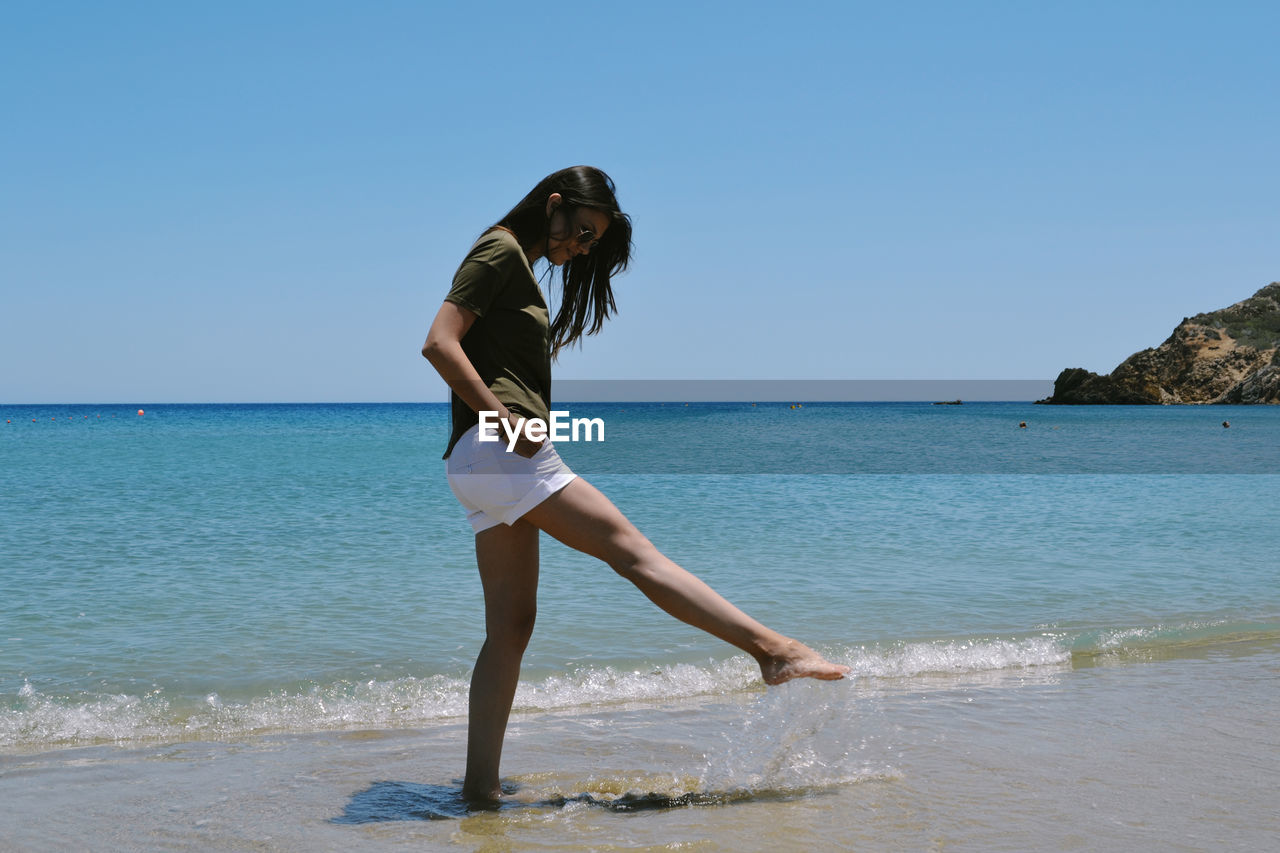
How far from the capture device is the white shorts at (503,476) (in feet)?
8.99

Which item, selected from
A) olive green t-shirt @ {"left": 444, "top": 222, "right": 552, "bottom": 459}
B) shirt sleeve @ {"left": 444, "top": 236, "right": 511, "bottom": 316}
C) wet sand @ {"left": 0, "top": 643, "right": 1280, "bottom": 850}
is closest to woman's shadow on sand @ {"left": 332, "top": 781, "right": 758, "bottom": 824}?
wet sand @ {"left": 0, "top": 643, "right": 1280, "bottom": 850}

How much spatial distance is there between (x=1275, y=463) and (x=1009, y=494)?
13620 mm

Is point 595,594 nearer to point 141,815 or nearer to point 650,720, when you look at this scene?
point 650,720

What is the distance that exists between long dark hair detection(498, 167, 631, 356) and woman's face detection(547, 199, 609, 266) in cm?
1

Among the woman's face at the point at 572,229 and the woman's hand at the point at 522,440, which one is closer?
the woman's hand at the point at 522,440

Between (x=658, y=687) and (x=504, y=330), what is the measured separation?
2.94 meters

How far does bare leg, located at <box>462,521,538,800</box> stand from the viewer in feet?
9.64

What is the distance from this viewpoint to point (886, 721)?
413 cm

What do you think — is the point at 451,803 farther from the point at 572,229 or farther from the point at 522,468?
the point at 572,229

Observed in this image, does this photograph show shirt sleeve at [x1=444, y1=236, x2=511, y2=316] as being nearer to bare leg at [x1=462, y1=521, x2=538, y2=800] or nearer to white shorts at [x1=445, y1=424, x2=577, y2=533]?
white shorts at [x1=445, y1=424, x2=577, y2=533]

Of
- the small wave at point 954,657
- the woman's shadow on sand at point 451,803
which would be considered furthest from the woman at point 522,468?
the small wave at point 954,657

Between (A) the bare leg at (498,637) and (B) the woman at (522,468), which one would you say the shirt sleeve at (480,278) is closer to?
(B) the woman at (522,468)

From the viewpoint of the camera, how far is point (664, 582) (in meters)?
2.80

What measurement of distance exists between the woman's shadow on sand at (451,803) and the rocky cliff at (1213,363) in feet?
307
